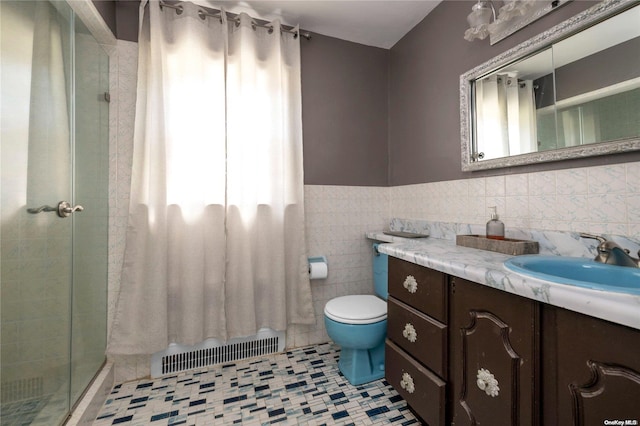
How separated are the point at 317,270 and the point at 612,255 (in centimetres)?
151

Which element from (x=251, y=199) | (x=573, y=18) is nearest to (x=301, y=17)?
(x=251, y=199)

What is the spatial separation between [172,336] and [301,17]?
7.82 feet

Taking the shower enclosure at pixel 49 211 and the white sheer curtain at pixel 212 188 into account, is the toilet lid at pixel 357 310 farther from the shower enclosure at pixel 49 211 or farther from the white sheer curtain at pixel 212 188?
the shower enclosure at pixel 49 211

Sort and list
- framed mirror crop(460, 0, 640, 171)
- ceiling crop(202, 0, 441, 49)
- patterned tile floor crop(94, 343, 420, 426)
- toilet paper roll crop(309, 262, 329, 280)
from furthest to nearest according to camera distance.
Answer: toilet paper roll crop(309, 262, 329, 280)
ceiling crop(202, 0, 441, 49)
patterned tile floor crop(94, 343, 420, 426)
framed mirror crop(460, 0, 640, 171)

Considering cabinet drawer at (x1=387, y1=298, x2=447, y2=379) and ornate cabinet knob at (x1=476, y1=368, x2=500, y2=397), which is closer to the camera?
ornate cabinet knob at (x1=476, y1=368, x2=500, y2=397)

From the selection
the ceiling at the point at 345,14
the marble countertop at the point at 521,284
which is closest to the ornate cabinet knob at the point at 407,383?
the marble countertop at the point at 521,284

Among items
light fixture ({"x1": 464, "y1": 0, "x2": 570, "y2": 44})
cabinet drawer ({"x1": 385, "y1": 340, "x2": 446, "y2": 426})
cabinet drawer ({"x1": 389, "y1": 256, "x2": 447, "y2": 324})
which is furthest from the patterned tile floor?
light fixture ({"x1": 464, "y1": 0, "x2": 570, "y2": 44})

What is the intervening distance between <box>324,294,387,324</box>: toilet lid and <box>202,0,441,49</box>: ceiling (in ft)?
6.61

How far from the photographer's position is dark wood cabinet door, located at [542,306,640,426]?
23.4 inches

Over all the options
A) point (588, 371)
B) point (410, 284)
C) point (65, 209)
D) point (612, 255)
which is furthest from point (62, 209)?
point (612, 255)

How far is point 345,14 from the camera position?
76.6 inches

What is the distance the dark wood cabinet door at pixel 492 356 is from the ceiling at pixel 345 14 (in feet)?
6.22

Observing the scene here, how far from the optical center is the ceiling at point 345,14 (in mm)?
1842

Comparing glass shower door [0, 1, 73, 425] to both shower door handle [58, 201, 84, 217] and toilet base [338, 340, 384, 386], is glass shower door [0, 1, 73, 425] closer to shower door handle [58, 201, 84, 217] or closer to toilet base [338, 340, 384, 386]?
shower door handle [58, 201, 84, 217]
